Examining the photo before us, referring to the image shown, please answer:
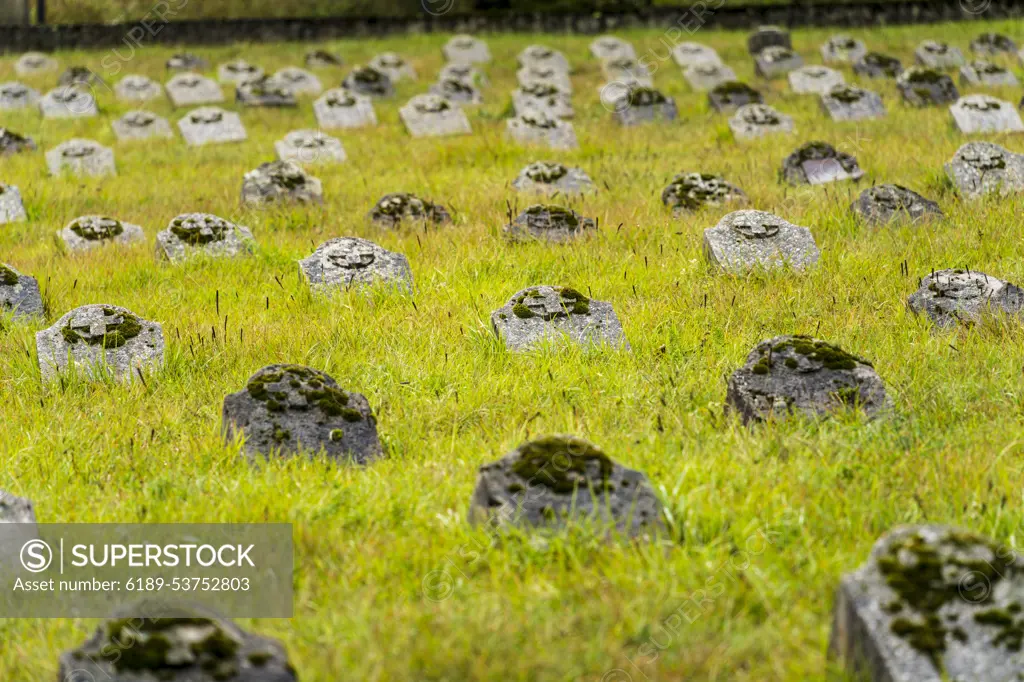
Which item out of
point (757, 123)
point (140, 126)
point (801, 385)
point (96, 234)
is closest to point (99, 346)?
point (96, 234)

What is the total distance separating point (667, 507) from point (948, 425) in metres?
1.44

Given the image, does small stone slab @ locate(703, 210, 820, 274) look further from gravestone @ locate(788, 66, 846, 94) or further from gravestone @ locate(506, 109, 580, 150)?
gravestone @ locate(788, 66, 846, 94)

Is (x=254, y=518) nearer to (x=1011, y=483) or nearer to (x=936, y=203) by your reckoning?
(x=1011, y=483)

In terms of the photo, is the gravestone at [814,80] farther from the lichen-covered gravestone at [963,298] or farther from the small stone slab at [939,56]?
the lichen-covered gravestone at [963,298]

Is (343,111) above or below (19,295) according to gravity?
below

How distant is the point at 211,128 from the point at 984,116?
8.40m

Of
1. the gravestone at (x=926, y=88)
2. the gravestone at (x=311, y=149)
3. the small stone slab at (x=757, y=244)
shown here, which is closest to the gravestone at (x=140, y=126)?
the gravestone at (x=311, y=149)

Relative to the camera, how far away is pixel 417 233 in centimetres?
764

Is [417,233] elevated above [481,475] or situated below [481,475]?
below

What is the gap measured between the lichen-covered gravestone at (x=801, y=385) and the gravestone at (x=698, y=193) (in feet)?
12.3

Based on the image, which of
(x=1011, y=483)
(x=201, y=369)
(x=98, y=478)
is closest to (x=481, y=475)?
(x=98, y=478)

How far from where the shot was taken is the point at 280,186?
8922mm

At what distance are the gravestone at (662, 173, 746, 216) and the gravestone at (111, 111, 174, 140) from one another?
715 centimetres

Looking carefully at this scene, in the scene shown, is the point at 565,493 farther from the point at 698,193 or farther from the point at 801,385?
the point at 698,193
